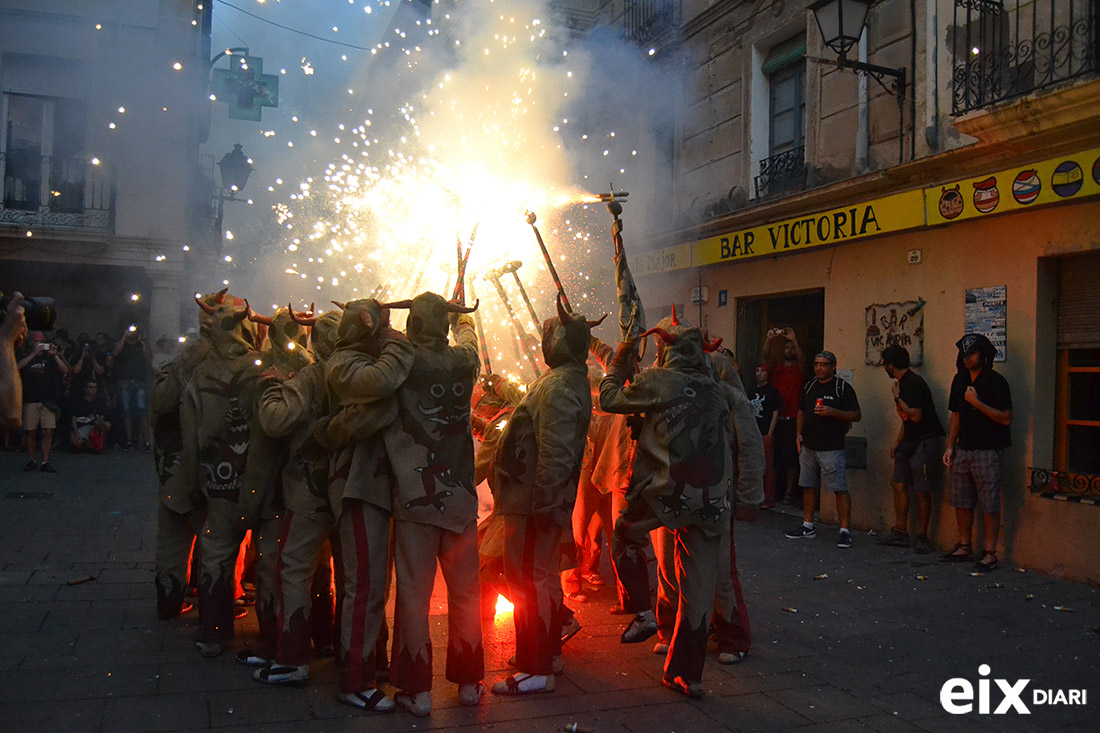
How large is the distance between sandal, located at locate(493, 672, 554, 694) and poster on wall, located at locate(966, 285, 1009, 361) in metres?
5.07

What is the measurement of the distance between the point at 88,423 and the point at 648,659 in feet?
36.2

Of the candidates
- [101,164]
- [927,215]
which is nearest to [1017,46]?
[927,215]

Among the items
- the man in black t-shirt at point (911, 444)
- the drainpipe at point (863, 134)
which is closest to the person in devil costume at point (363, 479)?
the man in black t-shirt at point (911, 444)

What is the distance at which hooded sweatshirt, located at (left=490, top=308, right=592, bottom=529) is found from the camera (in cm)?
448

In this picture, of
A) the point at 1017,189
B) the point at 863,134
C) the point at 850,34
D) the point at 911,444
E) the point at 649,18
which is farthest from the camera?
the point at 649,18

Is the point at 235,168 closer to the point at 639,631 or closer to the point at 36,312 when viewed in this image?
the point at 36,312

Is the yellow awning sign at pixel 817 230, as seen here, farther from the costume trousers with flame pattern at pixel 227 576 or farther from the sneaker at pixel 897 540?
the costume trousers with flame pattern at pixel 227 576

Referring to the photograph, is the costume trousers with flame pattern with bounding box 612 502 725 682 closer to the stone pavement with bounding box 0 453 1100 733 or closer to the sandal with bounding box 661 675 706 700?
the sandal with bounding box 661 675 706 700

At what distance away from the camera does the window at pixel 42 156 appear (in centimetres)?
1527

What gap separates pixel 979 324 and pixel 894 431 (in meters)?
1.33

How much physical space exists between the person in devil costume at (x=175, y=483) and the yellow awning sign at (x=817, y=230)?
6005 mm

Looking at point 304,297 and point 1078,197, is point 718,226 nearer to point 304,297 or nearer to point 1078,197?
point 1078,197

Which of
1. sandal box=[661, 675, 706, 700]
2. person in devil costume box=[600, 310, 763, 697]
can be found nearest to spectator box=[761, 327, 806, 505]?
person in devil costume box=[600, 310, 763, 697]

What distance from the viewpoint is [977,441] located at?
23.3ft
